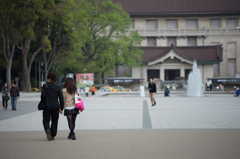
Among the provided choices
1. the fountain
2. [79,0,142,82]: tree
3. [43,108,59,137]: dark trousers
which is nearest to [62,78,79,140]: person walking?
[43,108,59,137]: dark trousers

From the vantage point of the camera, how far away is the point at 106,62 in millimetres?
55031

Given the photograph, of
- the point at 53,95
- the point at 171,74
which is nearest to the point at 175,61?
the point at 171,74

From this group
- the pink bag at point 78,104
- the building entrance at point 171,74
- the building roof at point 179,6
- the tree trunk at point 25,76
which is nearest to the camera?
the pink bag at point 78,104

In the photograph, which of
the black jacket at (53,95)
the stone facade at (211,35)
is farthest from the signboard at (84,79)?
the black jacket at (53,95)

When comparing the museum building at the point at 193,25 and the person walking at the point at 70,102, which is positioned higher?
the museum building at the point at 193,25

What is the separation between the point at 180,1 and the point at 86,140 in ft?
225

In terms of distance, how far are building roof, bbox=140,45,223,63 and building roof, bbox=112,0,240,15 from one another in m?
10.7

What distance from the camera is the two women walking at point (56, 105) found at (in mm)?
9234

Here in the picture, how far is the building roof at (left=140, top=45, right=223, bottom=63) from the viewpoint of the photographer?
62.5 metres

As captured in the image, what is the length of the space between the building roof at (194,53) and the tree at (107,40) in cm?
680

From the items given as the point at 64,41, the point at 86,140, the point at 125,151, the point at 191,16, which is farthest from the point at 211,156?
the point at 191,16

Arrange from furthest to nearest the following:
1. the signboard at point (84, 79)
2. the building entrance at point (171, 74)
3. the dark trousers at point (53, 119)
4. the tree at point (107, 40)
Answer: the building entrance at point (171, 74) → the tree at point (107, 40) → the signboard at point (84, 79) → the dark trousers at point (53, 119)

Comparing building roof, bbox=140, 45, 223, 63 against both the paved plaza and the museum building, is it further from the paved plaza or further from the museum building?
the paved plaza

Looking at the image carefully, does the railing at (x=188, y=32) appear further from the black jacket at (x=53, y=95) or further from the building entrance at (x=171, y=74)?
the black jacket at (x=53, y=95)
